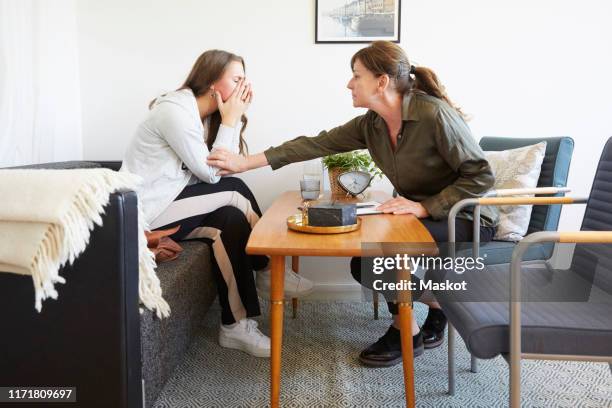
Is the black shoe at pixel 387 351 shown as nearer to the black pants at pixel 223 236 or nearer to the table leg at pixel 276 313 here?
the black pants at pixel 223 236

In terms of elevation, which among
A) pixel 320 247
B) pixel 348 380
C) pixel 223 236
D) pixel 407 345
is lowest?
pixel 348 380

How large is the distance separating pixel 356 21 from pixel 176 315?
5.72 ft

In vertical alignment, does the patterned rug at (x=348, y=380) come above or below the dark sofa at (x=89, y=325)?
below

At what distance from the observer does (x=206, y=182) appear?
6.63 ft

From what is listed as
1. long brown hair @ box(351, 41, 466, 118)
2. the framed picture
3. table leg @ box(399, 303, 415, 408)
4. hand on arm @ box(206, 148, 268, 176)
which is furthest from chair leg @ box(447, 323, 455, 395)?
the framed picture

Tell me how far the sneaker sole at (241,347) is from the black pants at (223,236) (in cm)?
9

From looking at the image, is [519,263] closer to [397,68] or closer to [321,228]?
[321,228]

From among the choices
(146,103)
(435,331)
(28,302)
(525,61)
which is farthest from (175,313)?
(525,61)

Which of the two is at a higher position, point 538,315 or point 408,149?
point 408,149

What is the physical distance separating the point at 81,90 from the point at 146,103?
1.11 ft

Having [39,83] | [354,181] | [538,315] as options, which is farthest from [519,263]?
[39,83]

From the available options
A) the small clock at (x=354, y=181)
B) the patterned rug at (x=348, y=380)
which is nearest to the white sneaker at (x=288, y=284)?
the patterned rug at (x=348, y=380)

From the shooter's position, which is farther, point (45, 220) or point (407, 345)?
point (407, 345)

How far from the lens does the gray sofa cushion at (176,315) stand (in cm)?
133
